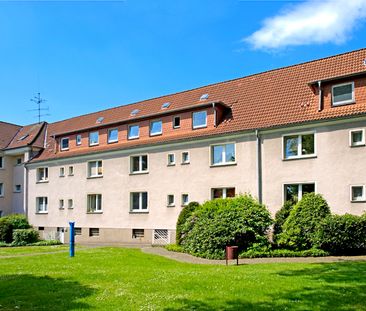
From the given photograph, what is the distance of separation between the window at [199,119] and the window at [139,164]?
4422mm

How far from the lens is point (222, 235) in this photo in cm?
1788

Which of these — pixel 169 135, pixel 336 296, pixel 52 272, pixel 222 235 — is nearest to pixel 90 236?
pixel 169 135

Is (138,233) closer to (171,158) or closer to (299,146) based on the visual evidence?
(171,158)

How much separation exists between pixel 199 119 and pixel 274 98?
4899mm

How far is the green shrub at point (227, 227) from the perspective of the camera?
1777cm

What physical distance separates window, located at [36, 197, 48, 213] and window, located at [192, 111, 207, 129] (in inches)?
643

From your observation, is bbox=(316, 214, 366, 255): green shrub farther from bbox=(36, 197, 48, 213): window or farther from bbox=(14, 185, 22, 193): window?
bbox=(14, 185, 22, 193): window

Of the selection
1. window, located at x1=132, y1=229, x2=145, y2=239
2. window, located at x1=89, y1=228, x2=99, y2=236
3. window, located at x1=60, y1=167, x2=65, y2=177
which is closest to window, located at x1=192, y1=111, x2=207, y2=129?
window, located at x1=132, y1=229, x2=145, y2=239

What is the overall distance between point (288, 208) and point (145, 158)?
1136 centimetres

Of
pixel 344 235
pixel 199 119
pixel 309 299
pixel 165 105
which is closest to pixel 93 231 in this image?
pixel 165 105

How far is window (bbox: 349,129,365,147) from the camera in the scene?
1859cm

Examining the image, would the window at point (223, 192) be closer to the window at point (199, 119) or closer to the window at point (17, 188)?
the window at point (199, 119)

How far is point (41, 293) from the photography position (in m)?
9.94

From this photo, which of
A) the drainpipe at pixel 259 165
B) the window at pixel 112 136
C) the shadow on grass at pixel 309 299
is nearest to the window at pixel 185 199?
the drainpipe at pixel 259 165
